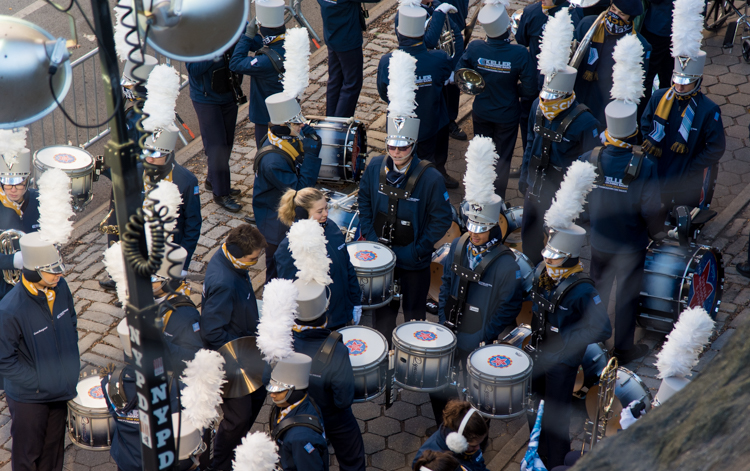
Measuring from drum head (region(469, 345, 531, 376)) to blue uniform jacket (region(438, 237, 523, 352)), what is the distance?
285 millimetres

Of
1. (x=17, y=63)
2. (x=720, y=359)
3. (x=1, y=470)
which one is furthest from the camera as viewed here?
(x=1, y=470)

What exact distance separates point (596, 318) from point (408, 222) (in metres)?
1.93

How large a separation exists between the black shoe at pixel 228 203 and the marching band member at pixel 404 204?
243 centimetres

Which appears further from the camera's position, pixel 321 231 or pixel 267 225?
pixel 267 225

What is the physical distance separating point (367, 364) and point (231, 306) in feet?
3.71

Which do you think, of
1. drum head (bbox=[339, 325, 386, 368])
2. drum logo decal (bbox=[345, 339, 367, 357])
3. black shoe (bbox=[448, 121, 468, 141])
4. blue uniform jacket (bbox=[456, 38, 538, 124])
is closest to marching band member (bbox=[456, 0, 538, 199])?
blue uniform jacket (bbox=[456, 38, 538, 124])

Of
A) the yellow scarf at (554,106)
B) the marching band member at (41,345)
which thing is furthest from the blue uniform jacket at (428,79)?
the marching band member at (41,345)

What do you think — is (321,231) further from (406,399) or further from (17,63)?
(17,63)

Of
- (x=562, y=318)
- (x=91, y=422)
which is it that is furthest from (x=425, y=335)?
(x=91, y=422)

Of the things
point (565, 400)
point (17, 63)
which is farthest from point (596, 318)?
point (17, 63)

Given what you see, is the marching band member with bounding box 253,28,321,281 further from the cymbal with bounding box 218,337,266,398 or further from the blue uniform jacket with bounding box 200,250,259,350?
the cymbal with bounding box 218,337,266,398

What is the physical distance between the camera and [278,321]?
563 centimetres

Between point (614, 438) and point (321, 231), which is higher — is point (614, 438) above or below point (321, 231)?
above

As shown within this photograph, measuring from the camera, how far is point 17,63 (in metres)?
3.34
